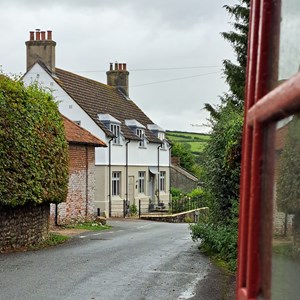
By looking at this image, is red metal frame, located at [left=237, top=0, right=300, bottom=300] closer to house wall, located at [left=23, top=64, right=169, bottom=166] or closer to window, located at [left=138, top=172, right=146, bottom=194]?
house wall, located at [left=23, top=64, right=169, bottom=166]

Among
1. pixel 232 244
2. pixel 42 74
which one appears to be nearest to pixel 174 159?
pixel 42 74

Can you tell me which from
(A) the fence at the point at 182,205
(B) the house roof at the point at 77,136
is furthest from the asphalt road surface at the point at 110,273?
(A) the fence at the point at 182,205

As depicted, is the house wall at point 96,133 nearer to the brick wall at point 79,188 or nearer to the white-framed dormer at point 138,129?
the white-framed dormer at point 138,129

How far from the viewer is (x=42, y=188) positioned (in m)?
19.0

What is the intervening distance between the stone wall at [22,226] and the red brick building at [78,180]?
7.94 m

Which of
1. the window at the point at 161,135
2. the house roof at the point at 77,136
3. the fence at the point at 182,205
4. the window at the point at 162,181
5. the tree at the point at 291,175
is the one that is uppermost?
the window at the point at 161,135

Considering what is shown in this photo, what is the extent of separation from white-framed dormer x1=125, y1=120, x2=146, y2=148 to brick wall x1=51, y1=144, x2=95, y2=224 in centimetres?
1265

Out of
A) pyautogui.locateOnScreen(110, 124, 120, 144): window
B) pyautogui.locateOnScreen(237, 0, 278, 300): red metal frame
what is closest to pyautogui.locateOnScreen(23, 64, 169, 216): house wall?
pyautogui.locateOnScreen(110, 124, 120, 144): window

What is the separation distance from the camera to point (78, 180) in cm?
3006

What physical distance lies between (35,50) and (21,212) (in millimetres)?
20165

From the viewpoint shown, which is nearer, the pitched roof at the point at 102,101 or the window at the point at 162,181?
the pitched roof at the point at 102,101

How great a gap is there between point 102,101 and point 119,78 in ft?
19.2

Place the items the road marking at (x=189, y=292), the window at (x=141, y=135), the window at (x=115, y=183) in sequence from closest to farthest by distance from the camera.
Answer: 1. the road marking at (x=189, y=292)
2. the window at (x=115, y=183)
3. the window at (x=141, y=135)

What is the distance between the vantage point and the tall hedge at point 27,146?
1748cm
